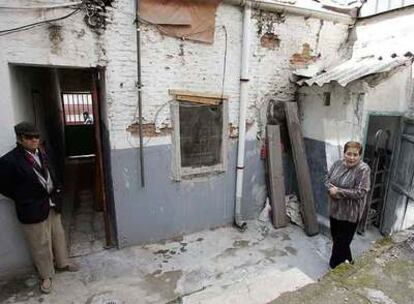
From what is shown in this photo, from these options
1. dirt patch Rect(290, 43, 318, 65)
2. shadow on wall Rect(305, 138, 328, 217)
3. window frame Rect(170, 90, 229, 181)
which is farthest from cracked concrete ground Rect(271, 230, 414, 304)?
dirt patch Rect(290, 43, 318, 65)

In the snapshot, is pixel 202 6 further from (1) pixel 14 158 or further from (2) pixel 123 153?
(1) pixel 14 158

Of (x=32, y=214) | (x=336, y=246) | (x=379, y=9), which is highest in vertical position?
(x=379, y=9)

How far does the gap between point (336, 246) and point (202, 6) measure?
3569mm

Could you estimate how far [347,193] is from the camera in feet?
11.1

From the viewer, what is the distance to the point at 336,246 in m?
3.80

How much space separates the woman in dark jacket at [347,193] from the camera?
131 inches

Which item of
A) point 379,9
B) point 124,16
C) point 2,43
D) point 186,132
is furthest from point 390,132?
point 2,43

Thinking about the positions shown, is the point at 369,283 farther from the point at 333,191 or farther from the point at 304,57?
the point at 304,57

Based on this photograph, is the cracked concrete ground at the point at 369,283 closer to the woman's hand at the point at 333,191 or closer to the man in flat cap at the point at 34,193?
the woman's hand at the point at 333,191

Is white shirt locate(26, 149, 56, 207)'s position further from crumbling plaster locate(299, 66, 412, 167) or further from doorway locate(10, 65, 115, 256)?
crumbling plaster locate(299, 66, 412, 167)

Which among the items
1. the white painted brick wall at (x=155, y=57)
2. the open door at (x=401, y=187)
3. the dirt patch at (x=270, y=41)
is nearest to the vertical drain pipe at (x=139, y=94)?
the white painted brick wall at (x=155, y=57)

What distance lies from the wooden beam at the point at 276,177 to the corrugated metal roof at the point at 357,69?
984 millimetres

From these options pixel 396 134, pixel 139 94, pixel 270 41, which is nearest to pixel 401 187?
pixel 396 134

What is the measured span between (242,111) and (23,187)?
3.09 metres
